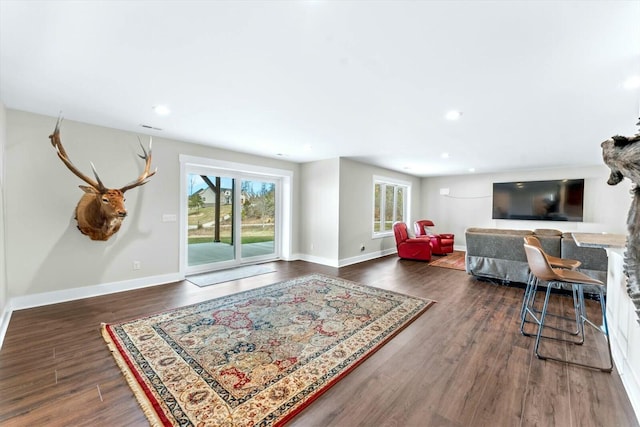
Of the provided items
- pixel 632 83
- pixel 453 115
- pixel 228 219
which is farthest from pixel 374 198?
pixel 632 83

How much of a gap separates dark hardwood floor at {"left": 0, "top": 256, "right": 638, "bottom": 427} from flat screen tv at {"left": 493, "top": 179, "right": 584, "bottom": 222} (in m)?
5.16

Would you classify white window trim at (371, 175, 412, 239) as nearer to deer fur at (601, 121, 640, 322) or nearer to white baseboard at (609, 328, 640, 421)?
white baseboard at (609, 328, 640, 421)

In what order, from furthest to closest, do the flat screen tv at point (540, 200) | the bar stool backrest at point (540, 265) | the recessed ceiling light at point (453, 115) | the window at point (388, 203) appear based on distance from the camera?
the window at point (388, 203), the flat screen tv at point (540, 200), the recessed ceiling light at point (453, 115), the bar stool backrest at point (540, 265)

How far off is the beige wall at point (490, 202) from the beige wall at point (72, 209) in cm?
750

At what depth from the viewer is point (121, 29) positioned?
5.62 ft

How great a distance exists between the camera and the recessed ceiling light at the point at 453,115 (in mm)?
3055

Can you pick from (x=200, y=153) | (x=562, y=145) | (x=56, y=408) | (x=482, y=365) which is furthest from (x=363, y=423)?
(x=562, y=145)

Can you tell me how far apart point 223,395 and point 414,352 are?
1578 mm

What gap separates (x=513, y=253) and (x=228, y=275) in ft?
15.9

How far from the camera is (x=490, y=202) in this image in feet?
25.2

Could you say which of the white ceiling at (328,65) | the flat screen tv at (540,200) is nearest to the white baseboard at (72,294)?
the white ceiling at (328,65)

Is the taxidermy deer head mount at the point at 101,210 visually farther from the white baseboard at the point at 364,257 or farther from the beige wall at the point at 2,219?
the white baseboard at the point at 364,257

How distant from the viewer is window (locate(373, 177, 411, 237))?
7.16 m

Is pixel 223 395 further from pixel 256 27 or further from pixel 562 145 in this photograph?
pixel 562 145
